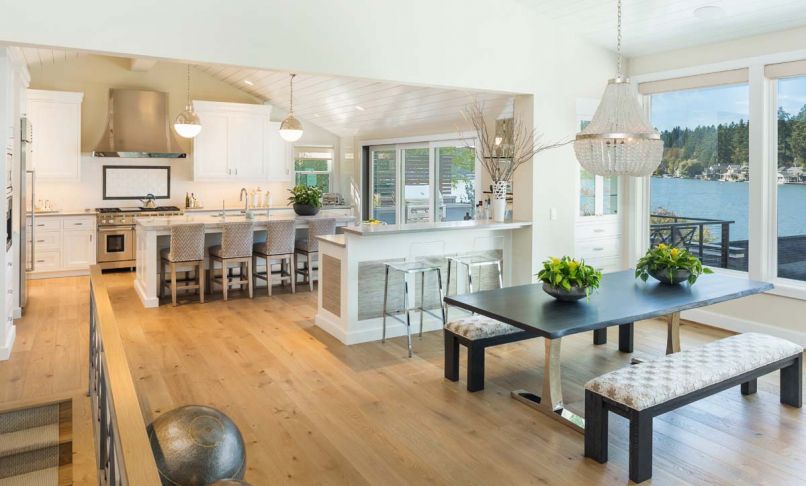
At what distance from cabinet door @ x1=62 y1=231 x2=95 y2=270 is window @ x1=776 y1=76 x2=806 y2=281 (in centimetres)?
818

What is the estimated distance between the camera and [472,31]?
5395mm

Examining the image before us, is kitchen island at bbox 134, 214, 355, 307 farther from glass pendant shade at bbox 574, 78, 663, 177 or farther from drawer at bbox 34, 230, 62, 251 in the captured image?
glass pendant shade at bbox 574, 78, 663, 177

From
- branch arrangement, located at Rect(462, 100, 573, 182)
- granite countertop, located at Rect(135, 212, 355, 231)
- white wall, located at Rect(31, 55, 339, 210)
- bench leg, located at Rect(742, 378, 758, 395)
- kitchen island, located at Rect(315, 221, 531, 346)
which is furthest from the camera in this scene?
white wall, located at Rect(31, 55, 339, 210)

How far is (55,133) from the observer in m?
8.12

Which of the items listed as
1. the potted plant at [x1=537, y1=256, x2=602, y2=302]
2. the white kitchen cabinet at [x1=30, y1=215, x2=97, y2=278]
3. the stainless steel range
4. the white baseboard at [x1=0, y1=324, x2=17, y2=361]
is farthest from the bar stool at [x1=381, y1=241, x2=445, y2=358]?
the white kitchen cabinet at [x1=30, y1=215, x2=97, y2=278]

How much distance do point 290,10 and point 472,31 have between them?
1738 mm

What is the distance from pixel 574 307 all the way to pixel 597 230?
298 cm

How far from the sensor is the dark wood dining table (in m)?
3.33

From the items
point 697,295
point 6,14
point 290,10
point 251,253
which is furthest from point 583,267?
point 251,253

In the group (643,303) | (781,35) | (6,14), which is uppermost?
(781,35)

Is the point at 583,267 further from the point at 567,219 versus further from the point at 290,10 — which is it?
the point at 290,10

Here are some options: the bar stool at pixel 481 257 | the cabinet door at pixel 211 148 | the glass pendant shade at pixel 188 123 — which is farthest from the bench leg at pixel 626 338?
the cabinet door at pixel 211 148

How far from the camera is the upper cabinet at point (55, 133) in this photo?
7.98 m

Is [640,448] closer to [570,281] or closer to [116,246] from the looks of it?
[570,281]
